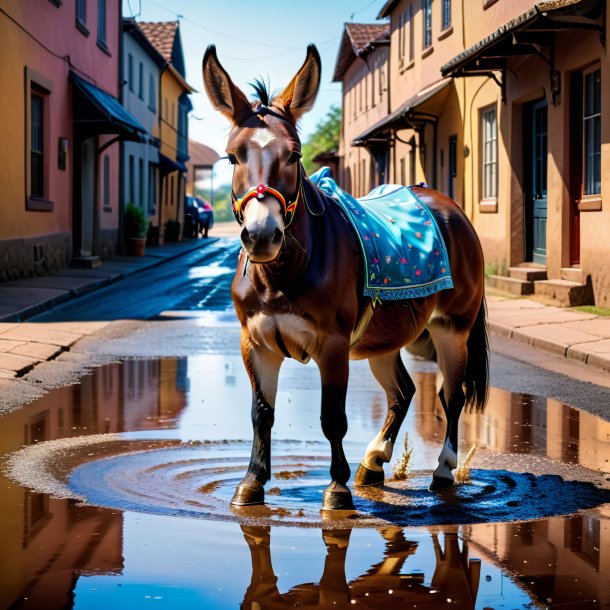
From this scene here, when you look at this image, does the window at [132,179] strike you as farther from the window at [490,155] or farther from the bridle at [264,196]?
the bridle at [264,196]

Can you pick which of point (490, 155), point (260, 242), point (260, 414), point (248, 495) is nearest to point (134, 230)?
point (490, 155)

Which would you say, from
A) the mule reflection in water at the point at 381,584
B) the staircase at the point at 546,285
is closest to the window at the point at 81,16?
the staircase at the point at 546,285

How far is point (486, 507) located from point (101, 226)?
24454 millimetres

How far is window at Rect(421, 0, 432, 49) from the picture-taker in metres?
29.6

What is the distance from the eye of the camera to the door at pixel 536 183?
1917 cm

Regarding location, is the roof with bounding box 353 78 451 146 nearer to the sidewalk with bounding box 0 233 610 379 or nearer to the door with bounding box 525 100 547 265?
Answer: the door with bounding box 525 100 547 265

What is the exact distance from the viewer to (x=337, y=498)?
5121 mm

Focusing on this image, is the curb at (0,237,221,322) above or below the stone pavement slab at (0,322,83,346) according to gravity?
above

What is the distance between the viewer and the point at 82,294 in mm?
18969

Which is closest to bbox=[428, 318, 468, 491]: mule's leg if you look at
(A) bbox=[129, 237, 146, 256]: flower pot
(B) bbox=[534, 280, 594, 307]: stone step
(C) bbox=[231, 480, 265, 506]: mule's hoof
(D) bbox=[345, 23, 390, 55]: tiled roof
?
(C) bbox=[231, 480, 265, 506]: mule's hoof

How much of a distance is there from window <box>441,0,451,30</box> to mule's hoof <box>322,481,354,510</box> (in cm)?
2264

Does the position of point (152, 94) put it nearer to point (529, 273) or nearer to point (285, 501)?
point (529, 273)

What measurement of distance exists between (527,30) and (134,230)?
17562mm

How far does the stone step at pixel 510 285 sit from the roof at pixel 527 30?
3.79 metres
